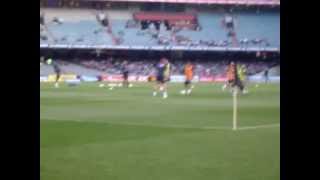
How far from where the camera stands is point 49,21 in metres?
7.46

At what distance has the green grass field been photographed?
3424 millimetres

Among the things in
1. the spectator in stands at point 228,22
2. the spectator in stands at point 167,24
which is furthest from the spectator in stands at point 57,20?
the spectator in stands at point 228,22

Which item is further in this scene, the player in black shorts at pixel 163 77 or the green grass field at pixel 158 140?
the player in black shorts at pixel 163 77

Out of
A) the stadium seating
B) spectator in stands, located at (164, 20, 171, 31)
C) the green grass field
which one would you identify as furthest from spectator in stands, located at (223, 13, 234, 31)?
the green grass field

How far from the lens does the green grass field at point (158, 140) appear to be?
3424mm

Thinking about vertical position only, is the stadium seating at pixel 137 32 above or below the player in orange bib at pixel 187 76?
above

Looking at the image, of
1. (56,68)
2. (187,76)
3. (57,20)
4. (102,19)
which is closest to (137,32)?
(102,19)

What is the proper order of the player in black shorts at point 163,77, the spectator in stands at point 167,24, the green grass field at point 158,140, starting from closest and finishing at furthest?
1. the green grass field at point 158,140
2. the spectator in stands at point 167,24
3. the player in black shorts at point 163,77

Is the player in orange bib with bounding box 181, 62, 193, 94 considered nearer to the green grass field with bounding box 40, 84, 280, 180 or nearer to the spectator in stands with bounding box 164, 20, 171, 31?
the spectator in stands with bounding box 164, 20, 171, 31

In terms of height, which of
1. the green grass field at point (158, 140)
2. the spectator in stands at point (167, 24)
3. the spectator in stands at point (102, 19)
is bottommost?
the green grass field at point (158, 140)

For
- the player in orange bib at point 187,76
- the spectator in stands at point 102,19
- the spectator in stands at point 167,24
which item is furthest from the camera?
the player in orange bib at point 187,76

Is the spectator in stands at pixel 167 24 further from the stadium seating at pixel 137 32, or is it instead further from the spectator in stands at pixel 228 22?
the spectator in stands at pixel 228 22
